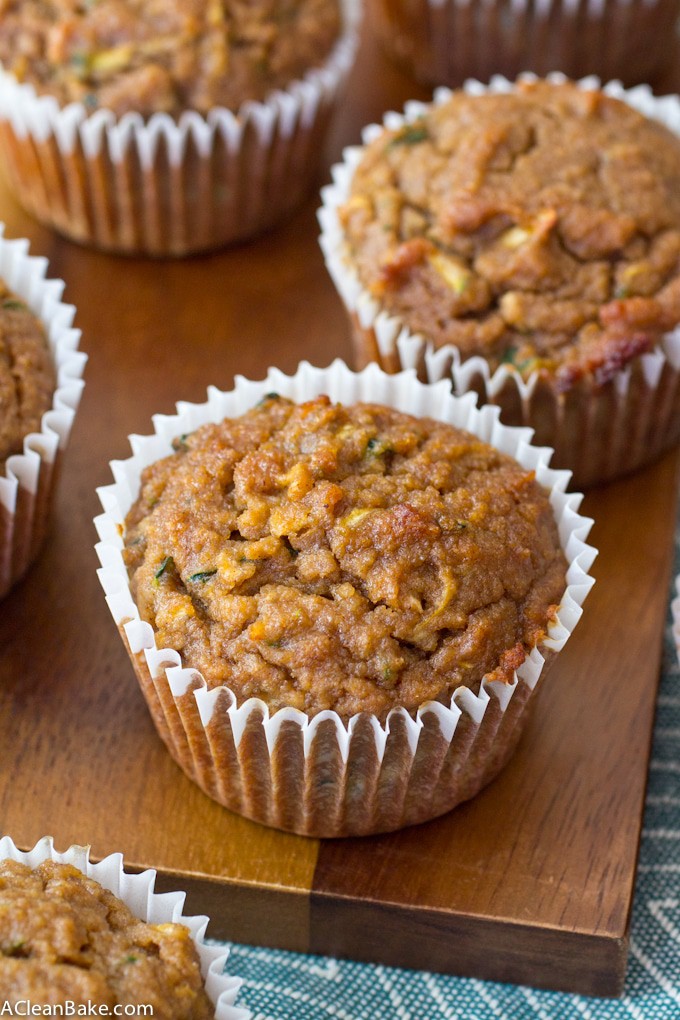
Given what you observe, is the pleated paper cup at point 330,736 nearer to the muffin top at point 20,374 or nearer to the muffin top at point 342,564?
the muffin top at point 342,564

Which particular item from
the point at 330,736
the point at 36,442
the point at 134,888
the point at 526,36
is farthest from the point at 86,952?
the point at 526,36

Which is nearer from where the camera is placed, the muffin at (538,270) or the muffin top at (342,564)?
the muffin top at (342,564)

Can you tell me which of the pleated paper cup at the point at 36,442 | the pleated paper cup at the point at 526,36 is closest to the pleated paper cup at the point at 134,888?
the pleated paper cup at the point at 36,442

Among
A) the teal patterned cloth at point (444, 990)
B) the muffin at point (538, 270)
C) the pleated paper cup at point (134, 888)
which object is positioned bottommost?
the teal patterned cloth at point (444, 990)

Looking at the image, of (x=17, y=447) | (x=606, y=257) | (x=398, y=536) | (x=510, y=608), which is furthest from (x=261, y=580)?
(x=606, y=257)

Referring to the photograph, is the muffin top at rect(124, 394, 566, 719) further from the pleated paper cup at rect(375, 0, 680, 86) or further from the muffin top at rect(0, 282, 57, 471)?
the pleated paper cup at rect(375, 0, 680, 86)

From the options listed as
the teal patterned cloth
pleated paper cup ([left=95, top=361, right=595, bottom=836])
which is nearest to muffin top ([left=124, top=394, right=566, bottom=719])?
pleated paper cup ([left=95, top=361, right=595, bottom=836])

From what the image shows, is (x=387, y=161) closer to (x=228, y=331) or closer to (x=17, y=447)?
(x=228, y=331)
